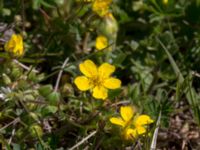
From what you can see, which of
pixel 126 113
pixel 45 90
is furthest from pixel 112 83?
pixel 45 90

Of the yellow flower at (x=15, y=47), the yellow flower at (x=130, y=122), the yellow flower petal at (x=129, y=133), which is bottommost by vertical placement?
the yellow flower petal at (x=129, y=133)

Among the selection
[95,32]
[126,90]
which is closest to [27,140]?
[126,90]

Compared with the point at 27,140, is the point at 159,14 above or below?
above

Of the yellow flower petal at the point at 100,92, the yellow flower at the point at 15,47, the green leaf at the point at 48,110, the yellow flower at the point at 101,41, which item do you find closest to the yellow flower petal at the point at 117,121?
the yellow flower petal at the point at 100,92

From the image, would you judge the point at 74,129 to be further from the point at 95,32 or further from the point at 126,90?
the point at 95,32

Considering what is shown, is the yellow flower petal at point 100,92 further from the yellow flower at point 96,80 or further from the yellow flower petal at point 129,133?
the yellow flower petal at point 129,133

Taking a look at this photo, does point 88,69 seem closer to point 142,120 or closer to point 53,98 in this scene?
point 53,98
